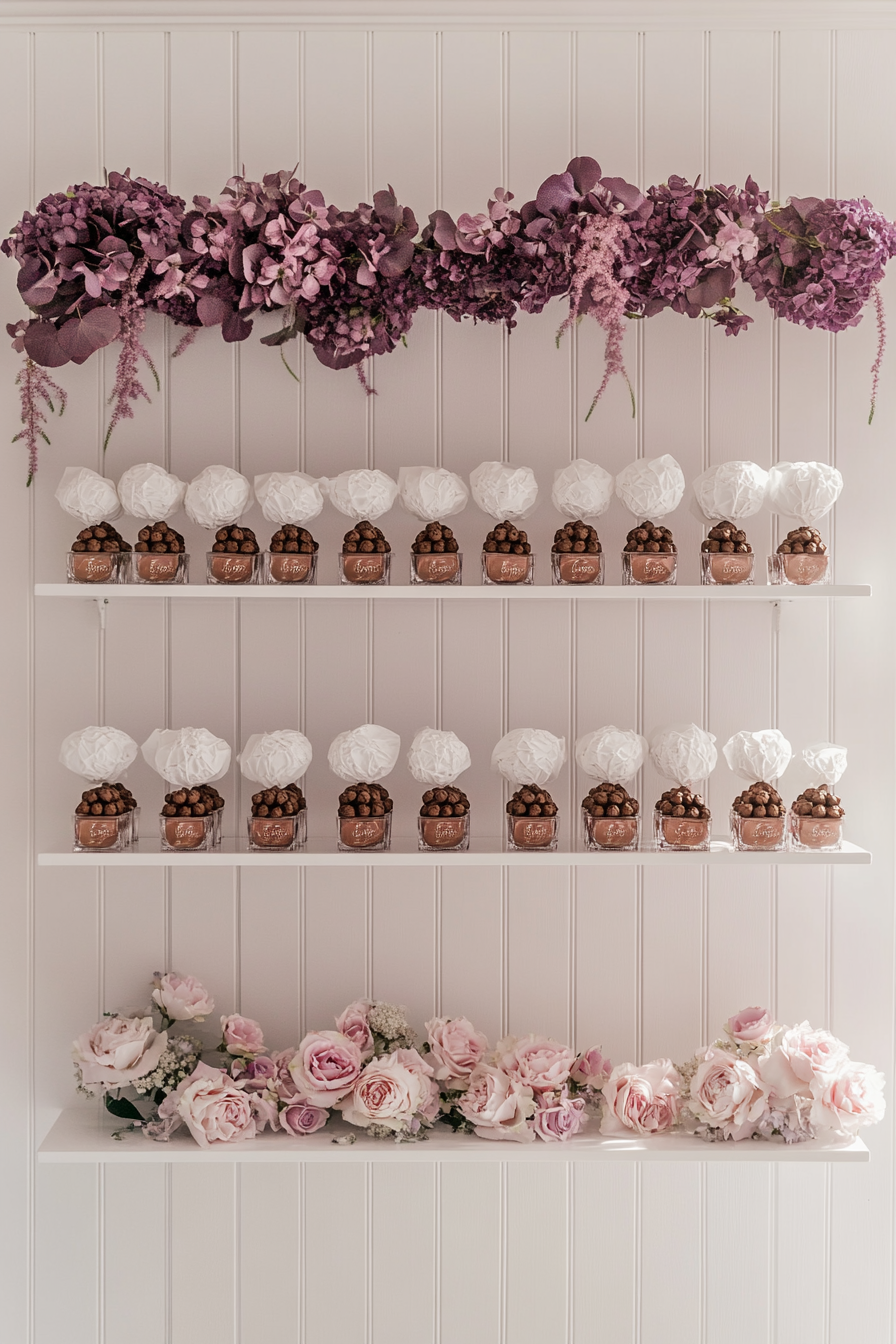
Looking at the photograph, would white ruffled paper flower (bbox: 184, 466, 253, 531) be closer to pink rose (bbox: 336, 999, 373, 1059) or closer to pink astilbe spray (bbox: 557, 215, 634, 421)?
pink astilbe spray (bbox: 557, 215, 634, 421)

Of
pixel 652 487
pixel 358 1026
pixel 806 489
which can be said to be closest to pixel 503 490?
pixel 652 487

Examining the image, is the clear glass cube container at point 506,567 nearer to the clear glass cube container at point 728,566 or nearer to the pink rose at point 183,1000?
the clear glass cube container at point 728,566

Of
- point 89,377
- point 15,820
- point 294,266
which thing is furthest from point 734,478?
point 15,820

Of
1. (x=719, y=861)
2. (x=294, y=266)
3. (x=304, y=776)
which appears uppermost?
(x=294, y=266)

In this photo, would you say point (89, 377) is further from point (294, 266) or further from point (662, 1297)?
point (662, 1297)

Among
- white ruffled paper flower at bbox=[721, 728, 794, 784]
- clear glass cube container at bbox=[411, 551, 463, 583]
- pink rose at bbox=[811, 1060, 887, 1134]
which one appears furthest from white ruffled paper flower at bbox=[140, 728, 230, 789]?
pink rose at bbox=[811, 1060, 887, 1134]

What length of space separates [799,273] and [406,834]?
991 millimetres

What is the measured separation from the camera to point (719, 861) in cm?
142

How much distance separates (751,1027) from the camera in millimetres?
1484

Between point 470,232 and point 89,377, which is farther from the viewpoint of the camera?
point 89,377

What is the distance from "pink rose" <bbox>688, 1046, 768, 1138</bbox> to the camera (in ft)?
4.67

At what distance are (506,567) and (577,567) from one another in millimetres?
101

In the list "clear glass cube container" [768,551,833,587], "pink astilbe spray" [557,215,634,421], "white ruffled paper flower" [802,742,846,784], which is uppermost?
"pink astilbe spray" [557,215,634,421]

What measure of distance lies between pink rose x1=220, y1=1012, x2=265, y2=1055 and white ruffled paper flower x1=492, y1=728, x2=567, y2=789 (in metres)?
0.52
